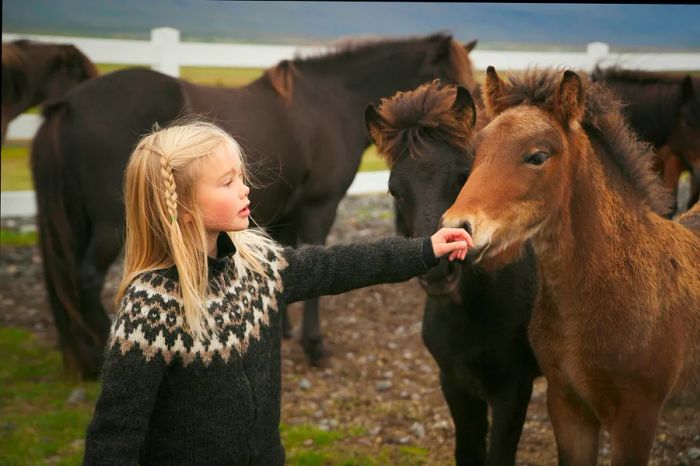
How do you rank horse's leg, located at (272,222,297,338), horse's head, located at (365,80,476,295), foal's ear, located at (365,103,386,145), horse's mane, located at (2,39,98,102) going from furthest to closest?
horse's mane, located at (2,39,98,102)
horse's leg, located at (272,222,297,338)
foal's ear, located at (365,103,386,145)
horse's head, located at (365,80,476,295)

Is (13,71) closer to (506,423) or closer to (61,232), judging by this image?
(61,232)

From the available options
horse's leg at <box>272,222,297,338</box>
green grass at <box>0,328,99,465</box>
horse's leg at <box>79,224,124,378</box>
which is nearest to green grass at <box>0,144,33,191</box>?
green grass at <box>0,328,99,465</box>

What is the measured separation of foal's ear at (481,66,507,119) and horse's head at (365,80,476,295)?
8.4 inches

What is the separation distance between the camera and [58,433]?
428cm

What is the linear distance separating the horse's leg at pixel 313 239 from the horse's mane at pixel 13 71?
3.04 m

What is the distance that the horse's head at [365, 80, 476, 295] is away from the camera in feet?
10.0

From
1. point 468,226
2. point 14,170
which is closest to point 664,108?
point 468,226

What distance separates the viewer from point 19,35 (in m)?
7.48

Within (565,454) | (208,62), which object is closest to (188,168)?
(565,454)

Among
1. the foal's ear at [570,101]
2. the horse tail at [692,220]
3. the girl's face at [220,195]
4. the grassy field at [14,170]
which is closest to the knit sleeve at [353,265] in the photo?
the girl's face at [220,195]

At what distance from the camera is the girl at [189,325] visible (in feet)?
6.50

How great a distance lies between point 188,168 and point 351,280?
633mm

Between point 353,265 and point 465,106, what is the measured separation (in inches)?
43.5

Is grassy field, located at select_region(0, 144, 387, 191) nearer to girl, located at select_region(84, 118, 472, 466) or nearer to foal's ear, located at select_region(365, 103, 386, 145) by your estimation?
foal's ear, located at select_region(365, 103, 386, 145)
